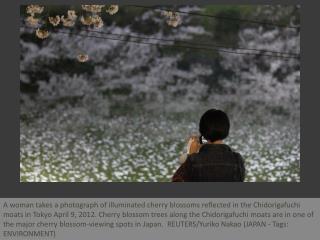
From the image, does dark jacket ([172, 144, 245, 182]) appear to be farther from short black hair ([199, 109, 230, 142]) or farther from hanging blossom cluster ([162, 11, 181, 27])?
hanging blossom cluster ([162, 11, 181, 27])

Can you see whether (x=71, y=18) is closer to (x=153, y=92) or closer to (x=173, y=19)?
(x=173, y=19)

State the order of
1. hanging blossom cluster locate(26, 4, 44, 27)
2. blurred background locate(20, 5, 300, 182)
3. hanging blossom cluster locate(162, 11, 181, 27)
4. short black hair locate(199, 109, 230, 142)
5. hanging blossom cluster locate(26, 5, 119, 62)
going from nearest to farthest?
1. short black hair locate(199, 109, 230, 142)
2. hanging blossom cluster locate(26, 5, 119, 62)
3. hanging blossom cluster locate(26, 4, 44, 27)
4. blurred background locate(20, 5, 300, 182)
5. hanging blossom cluster locate(162, 11, 181, 27)

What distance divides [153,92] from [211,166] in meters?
9.31

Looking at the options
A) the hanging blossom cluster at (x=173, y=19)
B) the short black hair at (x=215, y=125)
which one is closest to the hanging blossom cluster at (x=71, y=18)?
the hanging blossom cluster at (x=173, y=19)

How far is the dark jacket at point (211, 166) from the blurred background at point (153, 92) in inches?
270

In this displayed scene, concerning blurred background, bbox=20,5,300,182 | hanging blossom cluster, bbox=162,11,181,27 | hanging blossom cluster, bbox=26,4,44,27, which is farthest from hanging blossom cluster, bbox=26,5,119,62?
hanging blossom cluster, bbox=162,11,181,27

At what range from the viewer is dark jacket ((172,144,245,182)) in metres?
3.56

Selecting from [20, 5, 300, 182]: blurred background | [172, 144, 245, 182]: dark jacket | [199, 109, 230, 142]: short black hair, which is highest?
[20, 5, 300, 182]: blurred background

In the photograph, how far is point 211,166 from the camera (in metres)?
3.56

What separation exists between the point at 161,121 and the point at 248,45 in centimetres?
263

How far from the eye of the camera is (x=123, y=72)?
13.3 meters

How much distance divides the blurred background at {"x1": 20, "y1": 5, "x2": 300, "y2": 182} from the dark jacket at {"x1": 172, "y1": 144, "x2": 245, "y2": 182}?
6.87 meters

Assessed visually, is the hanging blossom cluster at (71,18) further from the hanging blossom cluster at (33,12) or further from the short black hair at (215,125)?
the short black hair at (215,125)
